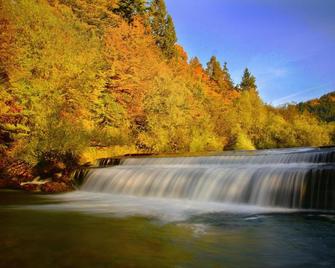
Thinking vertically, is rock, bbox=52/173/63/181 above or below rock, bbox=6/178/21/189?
above

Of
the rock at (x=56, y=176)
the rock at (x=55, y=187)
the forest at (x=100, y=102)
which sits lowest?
the rock at (x=55, y=187)

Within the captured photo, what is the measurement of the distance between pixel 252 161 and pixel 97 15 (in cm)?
2951

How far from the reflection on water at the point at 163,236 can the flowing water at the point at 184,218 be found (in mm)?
17

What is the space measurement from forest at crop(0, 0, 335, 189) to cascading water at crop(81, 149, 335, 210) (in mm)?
4027

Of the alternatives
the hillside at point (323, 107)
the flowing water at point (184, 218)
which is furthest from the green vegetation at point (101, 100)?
the hillside at point (323, 107)

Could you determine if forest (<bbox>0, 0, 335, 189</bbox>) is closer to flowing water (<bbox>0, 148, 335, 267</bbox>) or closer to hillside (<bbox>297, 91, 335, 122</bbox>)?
flowing water (<bbox>0, 148, 335, 267</bbox>)

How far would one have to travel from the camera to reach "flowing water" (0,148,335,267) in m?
6.11

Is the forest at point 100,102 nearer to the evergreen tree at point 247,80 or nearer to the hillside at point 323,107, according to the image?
the hillside at point 323,107

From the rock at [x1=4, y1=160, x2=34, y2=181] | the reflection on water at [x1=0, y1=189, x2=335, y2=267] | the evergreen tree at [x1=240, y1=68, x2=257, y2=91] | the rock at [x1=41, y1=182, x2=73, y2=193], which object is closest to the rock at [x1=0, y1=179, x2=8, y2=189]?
the rock at [x1=4, y1=160, x2=34, y2=181]

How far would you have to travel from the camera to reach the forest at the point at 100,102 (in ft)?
63.4

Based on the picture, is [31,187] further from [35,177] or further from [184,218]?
[184,218]

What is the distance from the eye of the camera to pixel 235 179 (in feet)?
42.9

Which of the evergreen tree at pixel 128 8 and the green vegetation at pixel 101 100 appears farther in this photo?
the evergreen tree at pixel 128 8

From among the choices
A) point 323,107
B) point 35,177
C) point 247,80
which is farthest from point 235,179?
point 247,80
